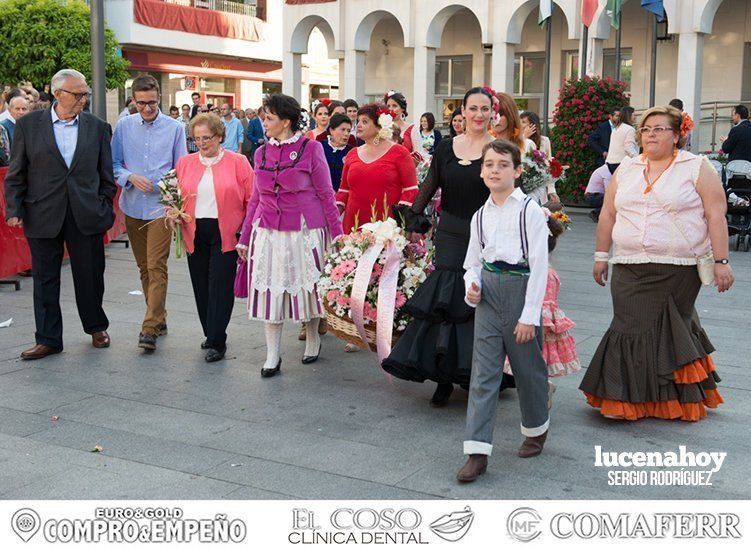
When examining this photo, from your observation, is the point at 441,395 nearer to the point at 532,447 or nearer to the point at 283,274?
the point at 532,447

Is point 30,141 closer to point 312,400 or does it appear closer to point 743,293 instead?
point 312,400

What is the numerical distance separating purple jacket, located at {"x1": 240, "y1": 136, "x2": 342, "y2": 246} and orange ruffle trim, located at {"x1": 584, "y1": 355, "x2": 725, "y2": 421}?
2452mm

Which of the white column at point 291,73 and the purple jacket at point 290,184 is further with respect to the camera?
the white column at point 291,73

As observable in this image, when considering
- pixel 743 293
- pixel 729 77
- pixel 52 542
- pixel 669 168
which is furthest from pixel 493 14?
pixel 52 542

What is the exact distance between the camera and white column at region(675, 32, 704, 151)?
82.5 feet

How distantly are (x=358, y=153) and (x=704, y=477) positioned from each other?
4.11 metres

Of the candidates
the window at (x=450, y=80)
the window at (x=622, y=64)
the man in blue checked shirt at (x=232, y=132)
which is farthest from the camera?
the window at (x=450, y=80)

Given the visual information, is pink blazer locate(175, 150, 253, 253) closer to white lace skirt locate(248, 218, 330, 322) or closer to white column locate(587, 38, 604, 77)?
white lace skirt locate(248, 218, 330, 322)

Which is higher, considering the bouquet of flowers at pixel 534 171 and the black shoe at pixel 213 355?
the bouquet of flowers at pixel 534 171

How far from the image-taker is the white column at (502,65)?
94.9 ft

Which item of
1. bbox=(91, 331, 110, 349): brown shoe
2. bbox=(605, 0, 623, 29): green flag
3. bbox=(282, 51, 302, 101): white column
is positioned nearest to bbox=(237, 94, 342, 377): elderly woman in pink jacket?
bbox=(91, 331, 110, 349): brown shoe

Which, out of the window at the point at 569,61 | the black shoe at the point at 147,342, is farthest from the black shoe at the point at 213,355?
the window at the point at 569,61

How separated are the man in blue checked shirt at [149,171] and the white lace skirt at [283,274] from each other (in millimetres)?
1196

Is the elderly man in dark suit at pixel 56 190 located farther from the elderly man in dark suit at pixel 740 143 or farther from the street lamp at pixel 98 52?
the elderly man in dark suit at pixel 740 143
